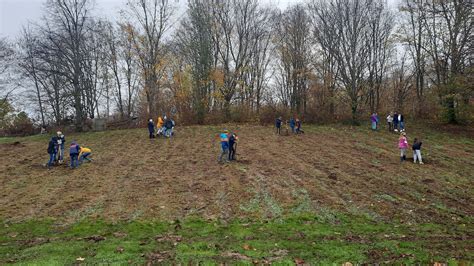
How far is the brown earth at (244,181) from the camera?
43.5 feet

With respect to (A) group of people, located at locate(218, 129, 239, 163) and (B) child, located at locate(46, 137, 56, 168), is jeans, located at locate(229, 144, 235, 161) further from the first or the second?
(B) child, located at locate(46, 137, 56, 168)

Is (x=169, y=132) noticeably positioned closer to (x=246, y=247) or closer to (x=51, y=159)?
(x=51, y=159)

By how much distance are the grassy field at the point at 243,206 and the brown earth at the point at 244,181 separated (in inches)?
2.9

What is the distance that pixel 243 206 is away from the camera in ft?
44.8

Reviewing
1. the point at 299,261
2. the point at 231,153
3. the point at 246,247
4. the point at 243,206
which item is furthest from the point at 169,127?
the point at 299,261

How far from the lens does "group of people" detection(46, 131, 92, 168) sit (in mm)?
20422

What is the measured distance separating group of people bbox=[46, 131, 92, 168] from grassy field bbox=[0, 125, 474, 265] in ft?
2.02

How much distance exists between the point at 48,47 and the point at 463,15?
3718 cm

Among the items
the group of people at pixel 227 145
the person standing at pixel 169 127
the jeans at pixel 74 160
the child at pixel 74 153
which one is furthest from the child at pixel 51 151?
the person standing at pixel 169 127

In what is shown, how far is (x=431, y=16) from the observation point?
112ft

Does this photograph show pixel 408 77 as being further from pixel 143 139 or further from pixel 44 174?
pixel 44 174

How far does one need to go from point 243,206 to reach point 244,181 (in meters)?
3.36

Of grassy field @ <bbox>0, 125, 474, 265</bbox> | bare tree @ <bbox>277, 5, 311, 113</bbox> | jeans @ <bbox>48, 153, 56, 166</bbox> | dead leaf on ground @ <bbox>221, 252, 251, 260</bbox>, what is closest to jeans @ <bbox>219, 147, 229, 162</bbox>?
grassy field @ <bbox>0, 125, 474, 265</bbox>

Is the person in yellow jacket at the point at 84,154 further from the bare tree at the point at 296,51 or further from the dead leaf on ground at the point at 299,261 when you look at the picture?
the bare tree at the point at 296,51
